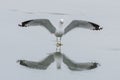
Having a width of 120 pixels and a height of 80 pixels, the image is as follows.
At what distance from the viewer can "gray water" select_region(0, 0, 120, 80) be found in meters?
8.28

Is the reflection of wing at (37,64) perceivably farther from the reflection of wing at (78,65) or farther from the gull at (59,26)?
the gull at (59,26)

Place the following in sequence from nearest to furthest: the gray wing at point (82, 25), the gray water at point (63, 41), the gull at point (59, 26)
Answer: the gray water at point (63, 41) < the gull at point (59, 26) < the gray wing at point (82, 25)

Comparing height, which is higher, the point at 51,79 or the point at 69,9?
the point at 69,9

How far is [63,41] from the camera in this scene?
397 inches

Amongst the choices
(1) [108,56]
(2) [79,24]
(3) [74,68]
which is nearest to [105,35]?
(2) [79,24]

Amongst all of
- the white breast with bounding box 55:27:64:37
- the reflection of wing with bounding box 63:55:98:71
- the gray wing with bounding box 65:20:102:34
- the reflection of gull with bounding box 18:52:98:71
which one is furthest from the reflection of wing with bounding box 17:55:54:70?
the gray wing with bounding box 65:20:102:34

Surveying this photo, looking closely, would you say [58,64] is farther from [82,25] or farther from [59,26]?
[82,25]

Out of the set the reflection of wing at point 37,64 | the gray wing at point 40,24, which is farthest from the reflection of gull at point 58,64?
the gray wing at point 40,24

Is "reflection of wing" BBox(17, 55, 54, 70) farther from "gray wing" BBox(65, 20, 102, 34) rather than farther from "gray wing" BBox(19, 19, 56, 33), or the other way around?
"gray wing" BBox(65, 20, 102, 34)

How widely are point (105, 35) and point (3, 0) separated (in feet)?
11.5

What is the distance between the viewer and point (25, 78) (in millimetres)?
7871

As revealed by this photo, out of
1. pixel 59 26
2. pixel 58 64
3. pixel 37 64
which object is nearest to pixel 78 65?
pixel 58 64

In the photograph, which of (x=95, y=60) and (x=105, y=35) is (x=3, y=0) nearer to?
(x=105, y=35)

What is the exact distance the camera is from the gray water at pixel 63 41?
27.2ft
